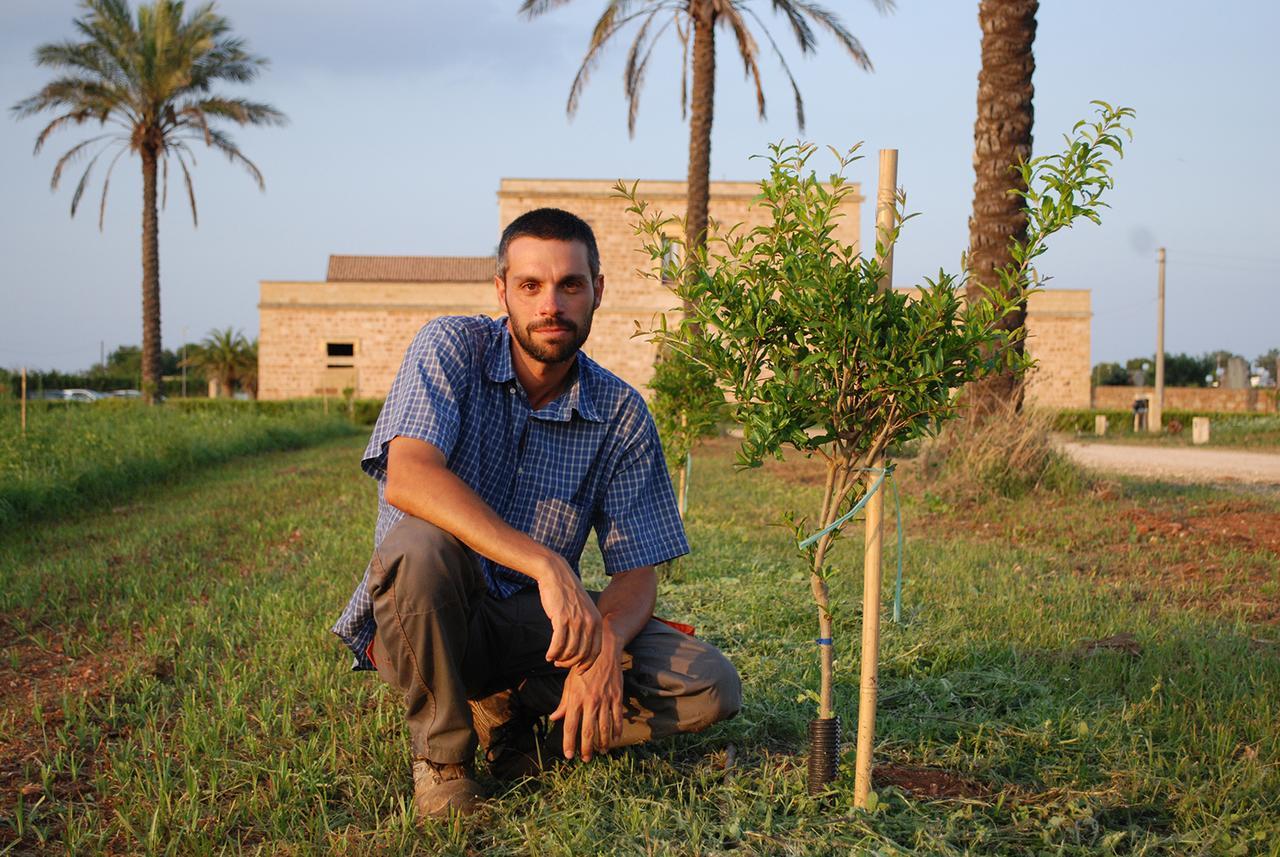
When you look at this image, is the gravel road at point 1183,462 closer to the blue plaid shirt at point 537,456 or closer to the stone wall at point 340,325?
the blue plaid shirt at point 537,456

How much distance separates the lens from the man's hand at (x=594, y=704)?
8.79 ft

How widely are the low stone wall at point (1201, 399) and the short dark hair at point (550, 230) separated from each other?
31148 millimetres

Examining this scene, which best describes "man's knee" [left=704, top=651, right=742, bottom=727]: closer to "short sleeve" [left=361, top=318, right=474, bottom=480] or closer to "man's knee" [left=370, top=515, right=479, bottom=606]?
"man's knee" [left=370, top=515, right=479, bottom=606]

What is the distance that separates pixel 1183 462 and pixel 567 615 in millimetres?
14794

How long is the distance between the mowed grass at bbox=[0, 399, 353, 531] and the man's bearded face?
760 centimetres

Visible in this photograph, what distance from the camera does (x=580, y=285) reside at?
3.01m

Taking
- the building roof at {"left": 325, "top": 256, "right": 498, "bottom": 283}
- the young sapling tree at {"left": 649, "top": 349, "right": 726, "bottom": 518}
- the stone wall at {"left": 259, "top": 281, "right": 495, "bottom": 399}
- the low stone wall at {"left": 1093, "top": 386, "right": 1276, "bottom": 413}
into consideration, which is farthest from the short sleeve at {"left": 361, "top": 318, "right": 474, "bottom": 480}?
the building roof at {"left": 325, "top": 256, "right": 498, "bottom": 283}

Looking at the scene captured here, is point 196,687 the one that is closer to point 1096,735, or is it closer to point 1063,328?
point 1096,735

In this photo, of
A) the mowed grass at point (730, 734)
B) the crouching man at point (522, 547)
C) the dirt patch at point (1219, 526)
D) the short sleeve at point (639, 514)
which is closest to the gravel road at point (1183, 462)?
the dirt patch at point (1219, 526)

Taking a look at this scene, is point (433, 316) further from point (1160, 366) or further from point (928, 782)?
point (928, 782)

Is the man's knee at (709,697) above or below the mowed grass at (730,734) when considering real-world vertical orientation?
above

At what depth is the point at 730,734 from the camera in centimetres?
329

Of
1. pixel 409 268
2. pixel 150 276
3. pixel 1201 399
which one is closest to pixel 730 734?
pixel 150 276

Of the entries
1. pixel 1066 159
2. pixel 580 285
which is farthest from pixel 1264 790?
pixel 580 285
